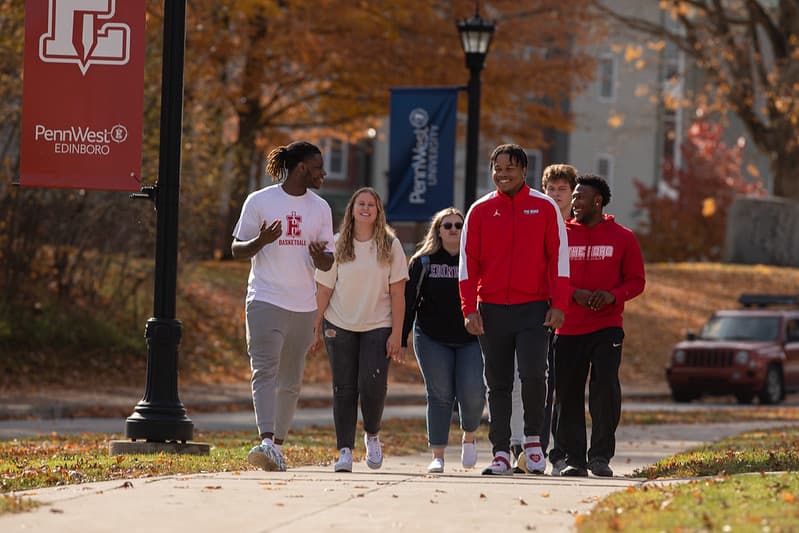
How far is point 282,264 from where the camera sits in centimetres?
1087

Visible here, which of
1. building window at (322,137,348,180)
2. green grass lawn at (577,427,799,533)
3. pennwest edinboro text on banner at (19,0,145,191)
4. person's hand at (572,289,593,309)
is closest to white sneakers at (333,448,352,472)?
person's hand at (572,289,593,309)

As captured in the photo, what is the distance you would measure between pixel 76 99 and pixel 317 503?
5066 millimetres

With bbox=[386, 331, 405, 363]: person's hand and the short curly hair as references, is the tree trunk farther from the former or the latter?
bbox=[386, 331, 405, 363]: person's hand

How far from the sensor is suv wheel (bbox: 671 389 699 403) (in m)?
28.9

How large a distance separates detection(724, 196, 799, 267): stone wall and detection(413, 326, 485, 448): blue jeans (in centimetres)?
3118

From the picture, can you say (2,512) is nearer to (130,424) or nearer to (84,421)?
(130,424)

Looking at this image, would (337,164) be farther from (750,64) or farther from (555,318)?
(555,318)

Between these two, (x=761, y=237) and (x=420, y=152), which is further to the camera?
(x=761, y=237)

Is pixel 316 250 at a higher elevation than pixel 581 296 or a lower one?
higher

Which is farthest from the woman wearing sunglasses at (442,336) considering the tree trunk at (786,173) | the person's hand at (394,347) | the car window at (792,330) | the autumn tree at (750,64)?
the tree trunk at (786,173)

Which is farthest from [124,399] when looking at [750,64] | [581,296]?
[750,64]

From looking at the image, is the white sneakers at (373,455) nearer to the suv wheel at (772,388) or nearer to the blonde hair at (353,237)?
the blonde hair at (353,237)

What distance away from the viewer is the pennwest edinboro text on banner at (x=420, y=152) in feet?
65.9

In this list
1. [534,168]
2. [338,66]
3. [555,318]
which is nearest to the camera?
[555,318]
